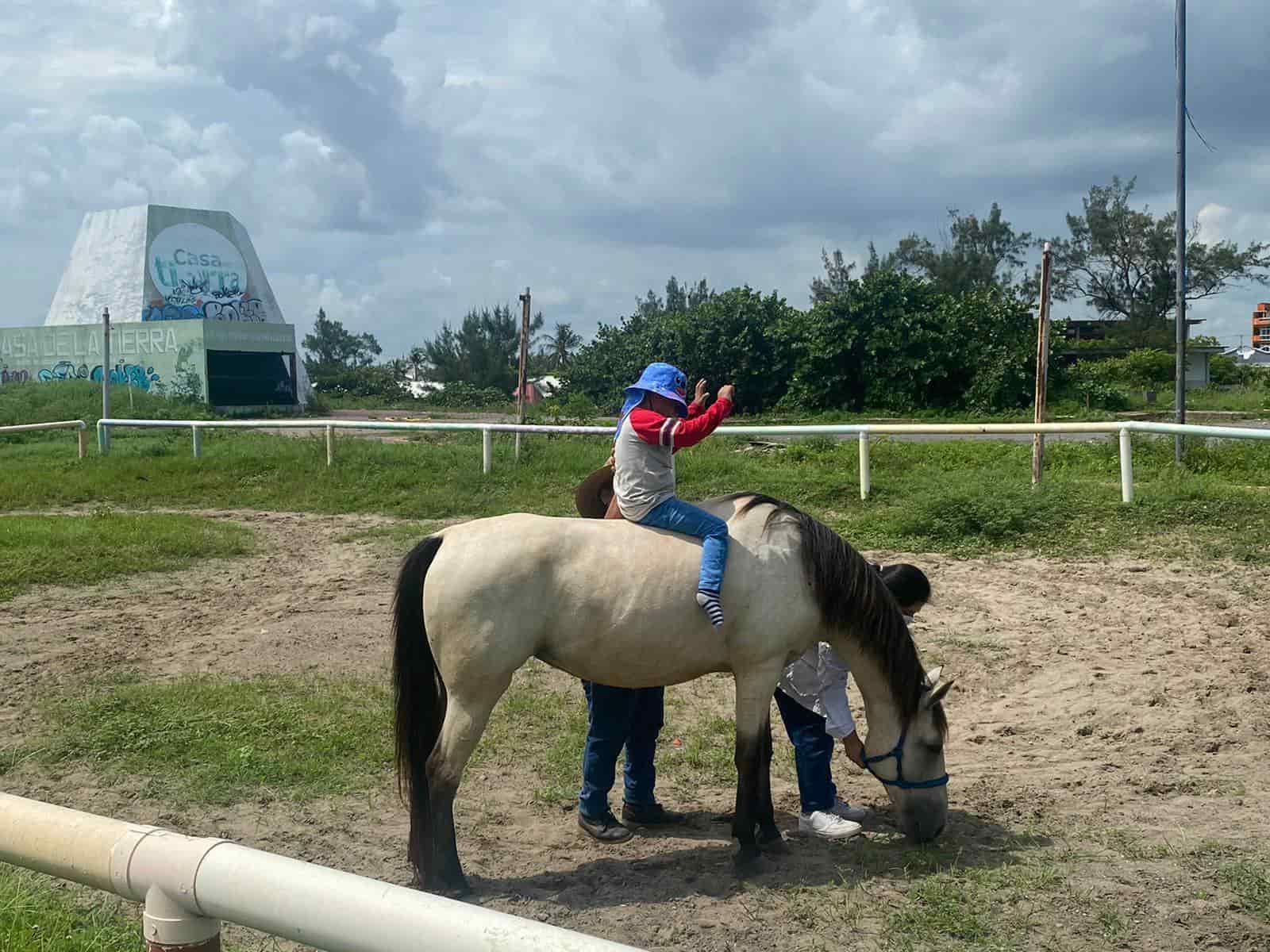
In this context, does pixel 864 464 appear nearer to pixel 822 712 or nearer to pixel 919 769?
pixel 822 712

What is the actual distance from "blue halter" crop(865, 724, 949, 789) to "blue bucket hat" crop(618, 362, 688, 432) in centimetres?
171

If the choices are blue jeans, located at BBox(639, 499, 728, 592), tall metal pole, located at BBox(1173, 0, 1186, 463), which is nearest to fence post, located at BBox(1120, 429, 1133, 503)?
tall metal pole, located at BBox(1173, 0, 1186, 463)

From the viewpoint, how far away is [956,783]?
5480 millimetres

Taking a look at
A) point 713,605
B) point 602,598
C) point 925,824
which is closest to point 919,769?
point 925,824

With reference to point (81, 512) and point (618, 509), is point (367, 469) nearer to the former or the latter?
point (81, 512)

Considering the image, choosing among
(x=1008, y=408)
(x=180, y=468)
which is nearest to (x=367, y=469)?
(x=180, y=468)

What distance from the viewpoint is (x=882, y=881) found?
4.22 metres

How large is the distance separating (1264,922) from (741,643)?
2.03 meters

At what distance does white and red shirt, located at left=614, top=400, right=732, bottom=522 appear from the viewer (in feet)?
14.6

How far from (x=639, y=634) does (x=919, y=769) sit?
1.37 metres

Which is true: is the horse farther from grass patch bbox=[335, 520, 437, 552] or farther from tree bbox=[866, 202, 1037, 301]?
tree bbox=[866, 202, 1037, 301]

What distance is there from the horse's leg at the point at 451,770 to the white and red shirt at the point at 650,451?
35.9 inches

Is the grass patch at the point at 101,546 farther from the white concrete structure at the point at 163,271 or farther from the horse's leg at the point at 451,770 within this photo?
the white concrete structure at the point at 163,271

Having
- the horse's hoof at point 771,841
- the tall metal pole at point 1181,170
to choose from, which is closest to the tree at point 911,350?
the tall metal pole at point 1181,170
